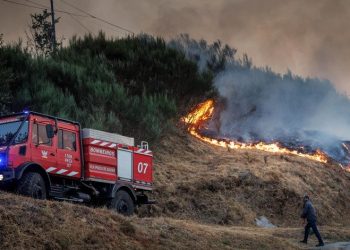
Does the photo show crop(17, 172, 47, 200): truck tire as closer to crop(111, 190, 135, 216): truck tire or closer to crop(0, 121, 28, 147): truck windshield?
crop(0, 121, 28, 147): truck windshield

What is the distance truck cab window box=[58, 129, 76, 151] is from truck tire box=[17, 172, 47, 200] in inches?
63.1

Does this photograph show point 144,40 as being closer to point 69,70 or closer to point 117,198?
point 69,70

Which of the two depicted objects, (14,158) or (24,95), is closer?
(14,158)

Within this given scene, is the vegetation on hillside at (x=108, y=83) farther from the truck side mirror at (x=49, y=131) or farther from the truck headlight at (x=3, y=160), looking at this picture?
the truck headlight at (x=3, y=160)

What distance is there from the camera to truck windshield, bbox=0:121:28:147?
17250mm

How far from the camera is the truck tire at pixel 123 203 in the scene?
2020 centimetres

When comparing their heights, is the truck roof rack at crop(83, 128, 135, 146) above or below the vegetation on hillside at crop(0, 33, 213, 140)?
below

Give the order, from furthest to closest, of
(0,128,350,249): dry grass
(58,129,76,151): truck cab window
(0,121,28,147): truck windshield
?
(58,129,76,151): truck cab window
(0,121,28,147): truck windshield
(0,128,350,249): dry grass

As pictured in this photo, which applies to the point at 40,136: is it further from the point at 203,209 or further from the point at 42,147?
the point at 203,209

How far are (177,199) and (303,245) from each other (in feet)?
26.0

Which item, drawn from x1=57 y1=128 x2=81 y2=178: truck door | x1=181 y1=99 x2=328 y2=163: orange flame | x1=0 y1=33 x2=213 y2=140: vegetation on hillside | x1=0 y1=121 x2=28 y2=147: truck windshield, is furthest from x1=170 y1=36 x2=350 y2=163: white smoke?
x1=0 y1=121 x2=28 y2=147: truck windshield

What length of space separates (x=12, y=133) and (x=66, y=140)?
1966 mm

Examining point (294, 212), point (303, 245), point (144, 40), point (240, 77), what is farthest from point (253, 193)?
point (240, 77)

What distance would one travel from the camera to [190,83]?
37.4 m
